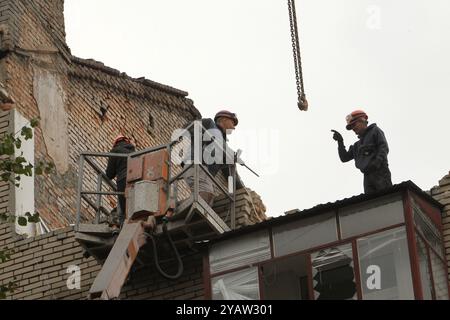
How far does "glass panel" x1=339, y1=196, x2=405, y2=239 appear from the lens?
1947cm

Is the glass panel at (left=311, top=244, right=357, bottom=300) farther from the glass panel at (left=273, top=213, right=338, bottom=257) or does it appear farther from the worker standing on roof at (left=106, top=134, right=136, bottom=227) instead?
the worker standing on roof at (left=106, top=134, right=136, bottom=227)

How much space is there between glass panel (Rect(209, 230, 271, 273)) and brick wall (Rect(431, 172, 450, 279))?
2.20m

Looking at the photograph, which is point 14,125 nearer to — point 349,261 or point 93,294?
point 93,294

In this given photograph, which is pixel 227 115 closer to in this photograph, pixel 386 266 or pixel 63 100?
pixel 386 266

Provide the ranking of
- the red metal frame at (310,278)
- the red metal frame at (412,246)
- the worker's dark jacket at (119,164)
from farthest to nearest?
the worker's dark jacket at (119,164) < the red metal frame at (310,278) < the red metal frame at (412,246)

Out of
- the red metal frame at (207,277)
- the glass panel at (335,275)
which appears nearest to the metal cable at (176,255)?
the red metal frame at (207,277)

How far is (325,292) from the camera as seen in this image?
1936cm

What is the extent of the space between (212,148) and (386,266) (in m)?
3.77

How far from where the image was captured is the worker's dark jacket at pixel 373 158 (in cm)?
2081

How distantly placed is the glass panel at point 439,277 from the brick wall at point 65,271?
10.8 ft

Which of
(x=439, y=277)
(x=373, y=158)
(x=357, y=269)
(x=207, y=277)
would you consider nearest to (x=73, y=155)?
(x=207, y=277)

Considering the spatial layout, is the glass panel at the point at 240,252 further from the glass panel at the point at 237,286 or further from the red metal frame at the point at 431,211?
the red metal frame at the point at 431,211
